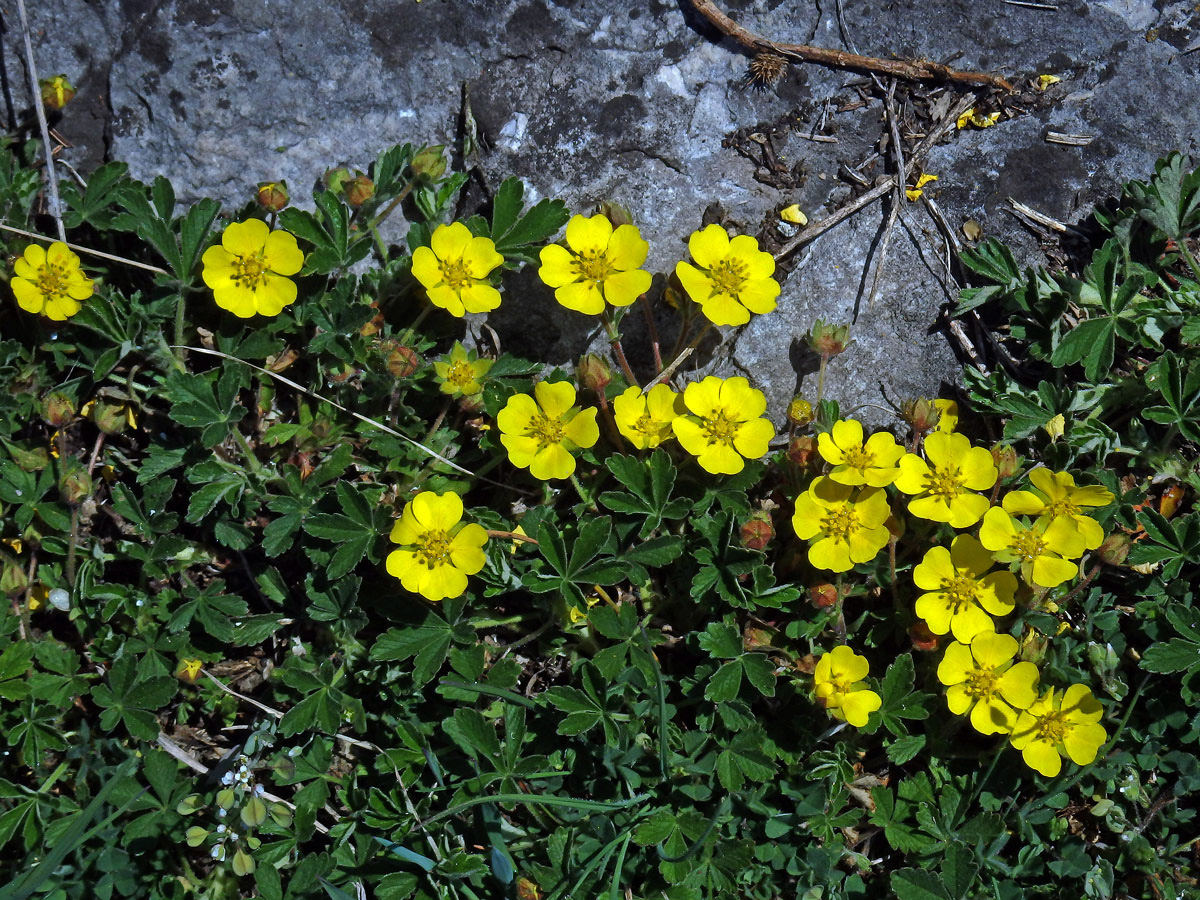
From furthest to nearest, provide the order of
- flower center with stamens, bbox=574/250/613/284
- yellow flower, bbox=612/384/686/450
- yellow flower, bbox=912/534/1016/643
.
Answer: flower center with stamens, bbox=574/250/613/284
yellow flower, bbox=612/384/686/450
yellow flower, bbox=912/534/1016/643

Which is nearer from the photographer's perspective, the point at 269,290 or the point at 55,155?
the point at 269,290

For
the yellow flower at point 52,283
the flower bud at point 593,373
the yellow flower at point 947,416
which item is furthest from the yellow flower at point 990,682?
the yellow flower at point 52,283

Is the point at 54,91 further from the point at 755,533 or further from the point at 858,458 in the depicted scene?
the point at 858,458

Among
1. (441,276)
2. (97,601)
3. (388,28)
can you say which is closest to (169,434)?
(97,601)

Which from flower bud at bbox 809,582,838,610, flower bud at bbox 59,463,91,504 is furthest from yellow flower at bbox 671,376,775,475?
flower bud at bbox 59,463,91,504

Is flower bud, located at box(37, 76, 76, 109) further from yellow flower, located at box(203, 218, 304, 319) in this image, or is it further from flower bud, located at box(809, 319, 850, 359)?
flower bud, located at box(809, 319, 850, 359)

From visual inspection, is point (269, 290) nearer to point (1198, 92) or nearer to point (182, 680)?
point (182, 680)

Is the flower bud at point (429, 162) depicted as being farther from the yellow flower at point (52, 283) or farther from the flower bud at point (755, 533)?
the flower bud at point (755, 533)
